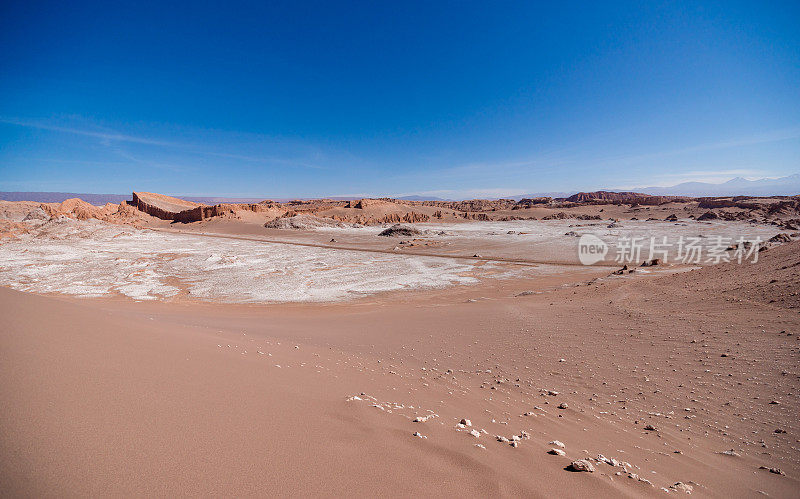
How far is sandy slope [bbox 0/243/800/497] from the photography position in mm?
2027

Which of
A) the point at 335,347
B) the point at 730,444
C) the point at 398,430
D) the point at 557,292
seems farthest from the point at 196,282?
the point at 730,444

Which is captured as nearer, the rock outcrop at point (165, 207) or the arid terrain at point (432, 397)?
the arid terrain at point (432, 397)

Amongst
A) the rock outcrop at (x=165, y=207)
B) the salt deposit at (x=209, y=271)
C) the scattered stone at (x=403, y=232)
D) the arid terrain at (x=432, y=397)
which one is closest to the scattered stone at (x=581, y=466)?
the arid terrain at (x=432, y=397)

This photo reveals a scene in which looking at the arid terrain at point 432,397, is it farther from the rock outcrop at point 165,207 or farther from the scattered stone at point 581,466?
the rock outcrop at point 165,207

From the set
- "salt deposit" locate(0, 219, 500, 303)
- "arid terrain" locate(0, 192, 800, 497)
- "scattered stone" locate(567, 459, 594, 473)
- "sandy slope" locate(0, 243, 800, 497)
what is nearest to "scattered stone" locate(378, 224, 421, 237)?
"salt deposit" locate(0, 219, 500, 303)

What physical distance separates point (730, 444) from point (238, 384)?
5.02 m

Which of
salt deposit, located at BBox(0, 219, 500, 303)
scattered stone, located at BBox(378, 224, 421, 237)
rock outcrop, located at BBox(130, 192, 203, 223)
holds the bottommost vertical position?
salt deposit, located at BBox(0, 219, 500, 303)

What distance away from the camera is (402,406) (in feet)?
12.2

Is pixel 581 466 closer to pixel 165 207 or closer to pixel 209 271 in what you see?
pixel 209 271

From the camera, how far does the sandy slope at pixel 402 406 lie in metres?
2.03

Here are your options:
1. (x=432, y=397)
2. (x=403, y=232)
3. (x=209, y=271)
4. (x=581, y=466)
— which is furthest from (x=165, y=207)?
(x=581, y=466)

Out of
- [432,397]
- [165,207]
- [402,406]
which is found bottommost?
[432,397]

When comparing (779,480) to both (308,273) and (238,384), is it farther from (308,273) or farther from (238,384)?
(308,273)

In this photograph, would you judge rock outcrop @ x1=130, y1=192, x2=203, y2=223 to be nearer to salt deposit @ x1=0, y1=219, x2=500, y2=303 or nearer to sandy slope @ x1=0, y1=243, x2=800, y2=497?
salt deposit @ x1=0, y1=219, x2=500, y2=303
